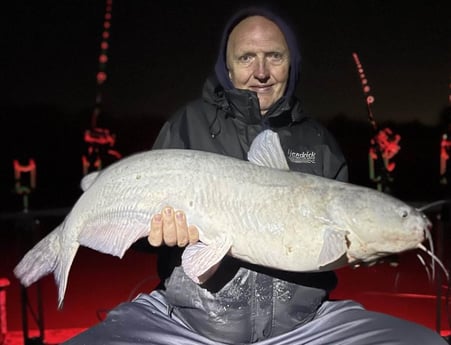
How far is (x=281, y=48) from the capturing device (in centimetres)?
246

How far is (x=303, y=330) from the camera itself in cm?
204

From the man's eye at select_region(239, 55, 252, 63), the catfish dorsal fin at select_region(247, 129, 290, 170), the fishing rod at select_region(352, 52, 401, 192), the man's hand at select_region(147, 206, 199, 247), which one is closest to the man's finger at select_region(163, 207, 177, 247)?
the man's hand at select_region(147, 206, 199, 247)

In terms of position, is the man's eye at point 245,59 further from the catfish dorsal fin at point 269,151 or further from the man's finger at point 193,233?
the man's finger at point 193,233

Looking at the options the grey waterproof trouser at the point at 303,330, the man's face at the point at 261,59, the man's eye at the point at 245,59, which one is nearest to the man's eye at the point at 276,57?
the man's face at the point at 261,59

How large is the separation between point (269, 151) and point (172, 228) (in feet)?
1.69

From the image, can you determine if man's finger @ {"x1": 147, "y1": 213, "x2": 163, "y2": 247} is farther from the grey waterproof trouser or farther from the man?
the grey waterproof trouser

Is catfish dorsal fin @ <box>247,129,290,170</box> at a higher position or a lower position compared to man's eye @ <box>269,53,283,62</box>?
lower

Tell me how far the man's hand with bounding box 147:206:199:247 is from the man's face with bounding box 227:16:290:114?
0.87 m

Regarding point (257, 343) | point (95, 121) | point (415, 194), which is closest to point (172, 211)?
point (257, 343)

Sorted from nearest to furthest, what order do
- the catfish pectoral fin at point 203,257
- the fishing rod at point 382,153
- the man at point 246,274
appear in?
the catfish pectoral fin at point 203,257, the man at point 246,274, the fishing rod at point 382,153

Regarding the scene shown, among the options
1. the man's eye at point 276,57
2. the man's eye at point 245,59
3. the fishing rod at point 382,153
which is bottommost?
the fishing rod at point 382,153

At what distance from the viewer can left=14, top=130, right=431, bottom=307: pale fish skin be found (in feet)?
5.69

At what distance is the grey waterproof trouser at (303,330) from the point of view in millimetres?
1890

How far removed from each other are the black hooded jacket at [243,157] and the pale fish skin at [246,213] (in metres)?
0.23
